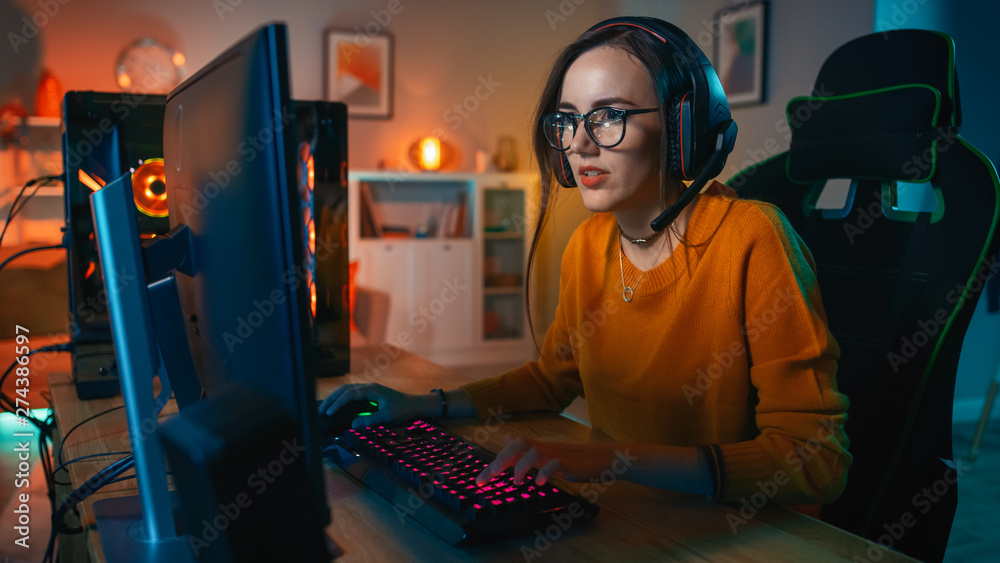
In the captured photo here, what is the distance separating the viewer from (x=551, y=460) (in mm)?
719

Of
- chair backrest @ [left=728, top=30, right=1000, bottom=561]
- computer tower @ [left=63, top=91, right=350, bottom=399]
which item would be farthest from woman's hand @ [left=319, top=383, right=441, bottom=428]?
chair backrest @ [left=728, top=30, right=1000, bottom=561]

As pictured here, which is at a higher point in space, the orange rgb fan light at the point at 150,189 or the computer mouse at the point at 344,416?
the orange rgb fan light at the point at 150,189

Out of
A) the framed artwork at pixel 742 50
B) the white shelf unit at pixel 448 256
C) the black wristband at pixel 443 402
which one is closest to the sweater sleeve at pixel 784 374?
the black wristband at pixel 443 402

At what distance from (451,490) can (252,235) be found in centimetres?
31

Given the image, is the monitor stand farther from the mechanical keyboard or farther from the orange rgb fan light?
the orange rgb fan light

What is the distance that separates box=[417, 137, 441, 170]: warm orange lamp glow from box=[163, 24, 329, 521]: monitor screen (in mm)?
4144

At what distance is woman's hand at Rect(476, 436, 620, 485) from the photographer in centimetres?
71

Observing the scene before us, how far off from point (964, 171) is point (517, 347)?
3.92 meters

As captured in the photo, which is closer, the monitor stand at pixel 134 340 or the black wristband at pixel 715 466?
the monitor stand at pixel 134 340

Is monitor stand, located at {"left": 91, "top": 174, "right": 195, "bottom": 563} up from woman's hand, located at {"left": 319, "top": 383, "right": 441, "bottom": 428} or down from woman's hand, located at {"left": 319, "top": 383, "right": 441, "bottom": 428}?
up

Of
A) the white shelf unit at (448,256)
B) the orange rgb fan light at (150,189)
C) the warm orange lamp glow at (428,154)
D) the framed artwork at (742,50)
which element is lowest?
the white shelf unit at (448,256)

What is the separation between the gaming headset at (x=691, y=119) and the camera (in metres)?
0.94

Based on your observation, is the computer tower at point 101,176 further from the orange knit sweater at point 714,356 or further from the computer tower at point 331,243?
the orange knit sweater at point 714,356

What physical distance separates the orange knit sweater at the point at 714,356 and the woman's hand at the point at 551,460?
0.12m
